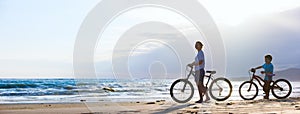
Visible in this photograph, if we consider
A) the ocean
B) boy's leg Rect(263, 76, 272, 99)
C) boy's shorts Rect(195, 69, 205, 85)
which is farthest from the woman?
boy's leg Rect(263, 76, 272, 99)

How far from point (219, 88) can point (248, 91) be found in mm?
1966

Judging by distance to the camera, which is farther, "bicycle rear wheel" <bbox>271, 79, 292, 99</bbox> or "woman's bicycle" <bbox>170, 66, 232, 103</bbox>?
"bicycle rear wheel" <bbox>271, 79, 292, 99</bbox>

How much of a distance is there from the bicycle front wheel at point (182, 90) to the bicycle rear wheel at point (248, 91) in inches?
93.5

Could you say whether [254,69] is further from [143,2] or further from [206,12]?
[143,2]

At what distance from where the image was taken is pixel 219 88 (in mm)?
11930

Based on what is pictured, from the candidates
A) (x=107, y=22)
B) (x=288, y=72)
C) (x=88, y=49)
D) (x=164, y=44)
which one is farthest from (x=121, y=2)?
(x=288, y=72)

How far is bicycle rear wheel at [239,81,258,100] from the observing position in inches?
510

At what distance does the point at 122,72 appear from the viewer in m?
14.8

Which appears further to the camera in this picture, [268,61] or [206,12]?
[268,61]

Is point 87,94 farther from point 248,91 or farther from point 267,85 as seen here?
point 267,85

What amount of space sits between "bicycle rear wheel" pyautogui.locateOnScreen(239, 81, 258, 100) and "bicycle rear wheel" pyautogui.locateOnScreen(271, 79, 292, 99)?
0.64 metres

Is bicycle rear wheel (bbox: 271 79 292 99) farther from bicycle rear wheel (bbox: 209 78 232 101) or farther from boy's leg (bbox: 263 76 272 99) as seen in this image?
bicycle rear wheel (bbox: 209 78 232 101)

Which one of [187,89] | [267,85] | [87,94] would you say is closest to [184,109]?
[187,89]

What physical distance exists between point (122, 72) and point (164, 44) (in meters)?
1.84
